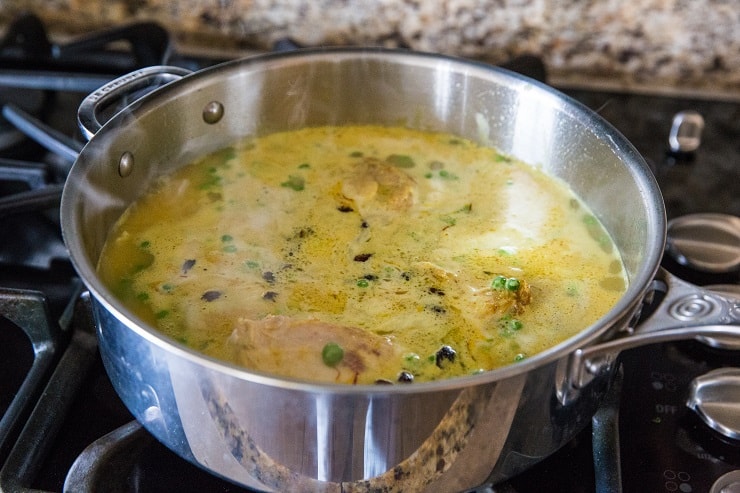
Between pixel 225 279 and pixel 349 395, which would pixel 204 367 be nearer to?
pixel 349 395

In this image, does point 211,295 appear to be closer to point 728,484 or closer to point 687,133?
point 728,484

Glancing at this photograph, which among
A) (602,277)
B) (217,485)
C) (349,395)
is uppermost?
(349,395)

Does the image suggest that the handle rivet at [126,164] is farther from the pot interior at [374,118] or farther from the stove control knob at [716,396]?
the stove control knob at [716,396]

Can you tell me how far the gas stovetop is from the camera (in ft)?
3.16

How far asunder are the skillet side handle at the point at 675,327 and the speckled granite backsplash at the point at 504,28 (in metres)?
0.87

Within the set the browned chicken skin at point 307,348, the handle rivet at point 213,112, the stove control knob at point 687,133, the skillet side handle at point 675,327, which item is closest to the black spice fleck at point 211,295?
the browned chicken skin at point 307,348

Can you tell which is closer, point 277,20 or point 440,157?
point 440,157

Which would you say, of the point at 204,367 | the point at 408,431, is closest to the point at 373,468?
the point at 408,431

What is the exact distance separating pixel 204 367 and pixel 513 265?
589 mm

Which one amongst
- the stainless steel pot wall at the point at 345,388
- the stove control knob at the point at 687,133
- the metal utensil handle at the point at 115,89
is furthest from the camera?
the stove control knob at the point at 687,133

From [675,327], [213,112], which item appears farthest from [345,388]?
[213,112]

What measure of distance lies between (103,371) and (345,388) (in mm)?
499

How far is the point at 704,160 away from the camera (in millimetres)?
1514

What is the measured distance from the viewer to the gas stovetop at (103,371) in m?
0.96
